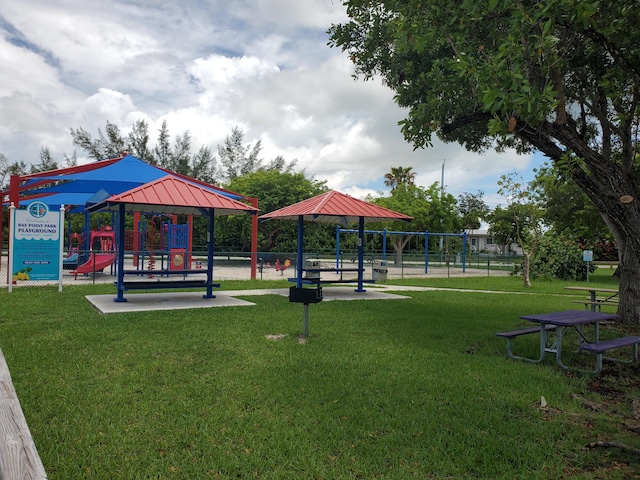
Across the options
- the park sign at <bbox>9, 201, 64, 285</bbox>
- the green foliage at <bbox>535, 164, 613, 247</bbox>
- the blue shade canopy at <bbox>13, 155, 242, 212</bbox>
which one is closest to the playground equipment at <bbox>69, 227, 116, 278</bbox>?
the blue shade canopy at <bbox>13, 155, 242, 212</bbox>

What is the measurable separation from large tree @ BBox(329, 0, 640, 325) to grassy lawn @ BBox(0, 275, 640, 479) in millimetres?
2731

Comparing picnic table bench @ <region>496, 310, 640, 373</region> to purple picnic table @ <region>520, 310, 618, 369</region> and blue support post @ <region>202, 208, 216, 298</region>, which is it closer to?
purple picnic table @ <region>520, 310, 618, 369</region>

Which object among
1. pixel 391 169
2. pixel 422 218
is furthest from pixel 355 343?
pixel 391 169

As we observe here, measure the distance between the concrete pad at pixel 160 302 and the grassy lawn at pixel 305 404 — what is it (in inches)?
74.0

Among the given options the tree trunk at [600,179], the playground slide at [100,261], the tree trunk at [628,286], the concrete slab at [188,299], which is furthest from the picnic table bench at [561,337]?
the playground slide at [100,261]

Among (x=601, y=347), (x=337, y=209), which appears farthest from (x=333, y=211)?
(x=601, y=347)

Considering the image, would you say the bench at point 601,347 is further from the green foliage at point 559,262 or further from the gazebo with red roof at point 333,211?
the green foliage at point 559,262

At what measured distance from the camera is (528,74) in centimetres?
693

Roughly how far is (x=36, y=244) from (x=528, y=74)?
44.5 feet

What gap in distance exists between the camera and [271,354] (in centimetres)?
699

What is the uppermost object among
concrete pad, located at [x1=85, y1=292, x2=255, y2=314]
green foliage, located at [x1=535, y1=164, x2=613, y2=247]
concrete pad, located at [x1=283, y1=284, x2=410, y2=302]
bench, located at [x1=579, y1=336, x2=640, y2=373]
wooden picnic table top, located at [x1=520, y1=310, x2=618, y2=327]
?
green foliage, located at [x1=535, y1=164, x2=613, y2=247]

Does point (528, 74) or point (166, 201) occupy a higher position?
point (528, 74)

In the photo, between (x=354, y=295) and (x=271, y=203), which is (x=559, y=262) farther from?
(x=271, y=203)

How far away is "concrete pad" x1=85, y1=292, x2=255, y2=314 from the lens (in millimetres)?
11095
